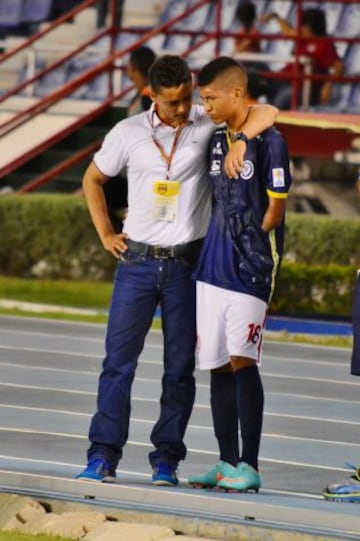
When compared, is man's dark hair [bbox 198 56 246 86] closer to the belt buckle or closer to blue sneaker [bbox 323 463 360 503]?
the belt buckle

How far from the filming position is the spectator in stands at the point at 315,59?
1009 inches

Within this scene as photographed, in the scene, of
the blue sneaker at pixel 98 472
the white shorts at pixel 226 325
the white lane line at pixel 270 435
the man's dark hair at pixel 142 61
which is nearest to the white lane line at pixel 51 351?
the man's dark hair at pixel 142 61

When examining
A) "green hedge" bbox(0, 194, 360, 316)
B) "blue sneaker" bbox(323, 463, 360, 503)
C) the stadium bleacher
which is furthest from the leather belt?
the stadium bleacher

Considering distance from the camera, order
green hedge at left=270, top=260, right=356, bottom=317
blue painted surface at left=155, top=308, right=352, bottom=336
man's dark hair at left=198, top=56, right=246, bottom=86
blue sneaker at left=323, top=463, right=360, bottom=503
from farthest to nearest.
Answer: green hedge at left=270, top=260, right=356, bottom=317
blue painted surface at left=155, top=308, right=352, bottom=336
man's dark hair at left=198, top=56, right=246, bottom=86
blue sneaker at left=323, top=463, right=360, bottom=503

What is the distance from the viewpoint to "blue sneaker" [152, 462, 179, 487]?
1030 cm

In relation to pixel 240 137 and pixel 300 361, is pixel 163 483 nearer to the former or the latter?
pixel 240 137

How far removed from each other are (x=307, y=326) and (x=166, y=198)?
11618 mm

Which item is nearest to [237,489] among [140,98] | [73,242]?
[140,98]

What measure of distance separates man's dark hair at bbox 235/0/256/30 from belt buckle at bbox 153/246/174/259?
1687 cm

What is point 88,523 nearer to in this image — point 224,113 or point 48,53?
point 224,113

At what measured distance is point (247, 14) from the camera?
2694 cm

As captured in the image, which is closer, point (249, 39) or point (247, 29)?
point (249, 39)

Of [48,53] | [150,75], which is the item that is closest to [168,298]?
[150,75]

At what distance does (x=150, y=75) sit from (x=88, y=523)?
7.13 feet
